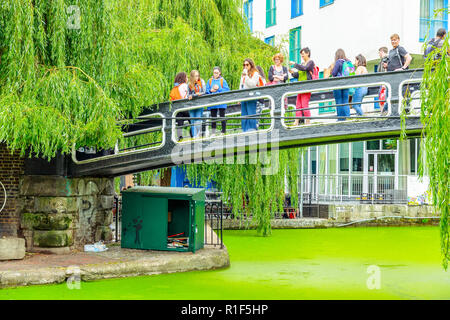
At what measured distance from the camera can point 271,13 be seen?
3006 centimetres

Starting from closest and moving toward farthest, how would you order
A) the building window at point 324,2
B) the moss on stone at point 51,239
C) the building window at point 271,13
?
the moss on stone at point 51,239 → the building window at point 324,2 → the building window at point 271,13

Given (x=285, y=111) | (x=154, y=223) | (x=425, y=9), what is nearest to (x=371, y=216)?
(x=425, y=9)

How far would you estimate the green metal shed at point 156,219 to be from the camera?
1219 centimetres

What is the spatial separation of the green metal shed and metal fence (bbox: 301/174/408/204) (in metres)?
11.7

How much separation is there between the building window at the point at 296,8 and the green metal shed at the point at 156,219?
17.1 meters

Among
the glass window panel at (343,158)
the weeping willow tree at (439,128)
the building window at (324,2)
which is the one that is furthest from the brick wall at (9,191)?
the building window at (324,2)

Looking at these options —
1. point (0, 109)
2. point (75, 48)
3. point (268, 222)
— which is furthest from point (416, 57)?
point (0, 109)

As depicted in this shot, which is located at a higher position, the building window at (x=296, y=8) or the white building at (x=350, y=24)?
the building window at (x=296, y=8)

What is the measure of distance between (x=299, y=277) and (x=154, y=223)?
114 inches

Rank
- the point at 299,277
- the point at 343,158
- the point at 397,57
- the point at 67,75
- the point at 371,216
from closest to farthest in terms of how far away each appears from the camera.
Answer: the point at 67,75 < the point at 299,277 < the point at 397,57 < the point at 371,216 < the point at 343,158

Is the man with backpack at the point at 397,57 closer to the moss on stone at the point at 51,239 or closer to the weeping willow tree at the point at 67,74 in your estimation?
the weeping willow tree at the point at 67,74

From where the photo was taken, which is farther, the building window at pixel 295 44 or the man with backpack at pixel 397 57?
the building window at pixel 295 44

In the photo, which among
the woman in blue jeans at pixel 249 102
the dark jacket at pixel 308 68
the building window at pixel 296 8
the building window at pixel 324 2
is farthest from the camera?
the building window at pixel 296 8

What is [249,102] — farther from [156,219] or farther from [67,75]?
[67,75]
